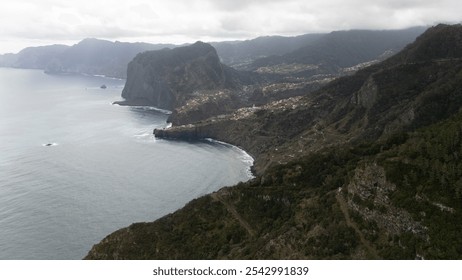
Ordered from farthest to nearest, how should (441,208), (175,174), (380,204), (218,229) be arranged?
(175,174) → (218,229) → (380,204) → (441,208)

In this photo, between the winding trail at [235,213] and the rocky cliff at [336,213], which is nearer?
the rocky cliff at [336,213]

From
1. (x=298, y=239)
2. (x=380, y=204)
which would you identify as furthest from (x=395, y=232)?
(x=298, y=239)

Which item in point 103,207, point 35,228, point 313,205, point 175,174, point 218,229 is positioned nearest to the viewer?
point 313,205

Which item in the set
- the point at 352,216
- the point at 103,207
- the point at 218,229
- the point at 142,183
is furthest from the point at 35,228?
the point at 352,216

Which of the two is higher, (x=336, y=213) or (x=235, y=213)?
(x=336, y=213)

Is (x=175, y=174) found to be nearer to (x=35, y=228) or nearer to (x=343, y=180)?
(x=35, y=228)

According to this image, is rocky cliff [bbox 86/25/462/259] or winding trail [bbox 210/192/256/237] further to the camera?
winding trail [bbox 210/192/256/237]

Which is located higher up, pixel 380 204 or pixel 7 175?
pixel 380 204

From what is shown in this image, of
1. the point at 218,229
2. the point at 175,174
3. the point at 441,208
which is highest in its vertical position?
the point at 441,208

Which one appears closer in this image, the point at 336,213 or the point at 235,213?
the point at 336,213

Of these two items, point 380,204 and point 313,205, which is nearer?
point 380,204
